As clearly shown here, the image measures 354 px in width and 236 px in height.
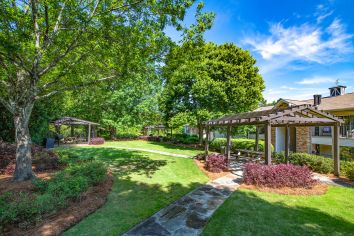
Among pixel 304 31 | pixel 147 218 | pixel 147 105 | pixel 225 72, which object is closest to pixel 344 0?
pixel 304 31

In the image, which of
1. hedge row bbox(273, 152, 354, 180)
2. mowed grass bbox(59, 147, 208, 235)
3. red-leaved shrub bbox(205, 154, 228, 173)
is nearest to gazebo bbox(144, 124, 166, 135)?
red-leaved shrub bbox(205, 154, 228, 173)

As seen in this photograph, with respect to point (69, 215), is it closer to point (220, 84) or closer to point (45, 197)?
point (45, 197)

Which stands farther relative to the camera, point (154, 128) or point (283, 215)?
point (154, 128)

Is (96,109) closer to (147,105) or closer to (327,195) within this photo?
(147,105)

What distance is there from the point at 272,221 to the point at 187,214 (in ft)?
7.14

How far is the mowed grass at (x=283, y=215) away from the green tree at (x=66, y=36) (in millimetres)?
6554

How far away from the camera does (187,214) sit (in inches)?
213

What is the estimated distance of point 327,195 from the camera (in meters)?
7.05

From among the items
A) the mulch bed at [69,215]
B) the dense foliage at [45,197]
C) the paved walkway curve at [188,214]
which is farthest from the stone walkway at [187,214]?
the dense foliage at [45,197]

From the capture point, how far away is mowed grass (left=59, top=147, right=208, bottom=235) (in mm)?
4672

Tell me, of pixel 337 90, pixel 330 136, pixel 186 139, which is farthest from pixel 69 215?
pixel 337 90

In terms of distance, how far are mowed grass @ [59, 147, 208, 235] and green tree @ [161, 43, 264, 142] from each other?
871 centimetres

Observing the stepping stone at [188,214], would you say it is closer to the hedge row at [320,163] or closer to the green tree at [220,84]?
the hedge row at [320,163]

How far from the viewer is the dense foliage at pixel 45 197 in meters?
4.38
